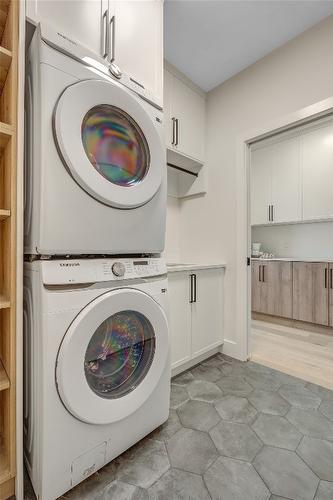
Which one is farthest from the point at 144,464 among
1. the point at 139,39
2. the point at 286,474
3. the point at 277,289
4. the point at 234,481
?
the point at 277,289

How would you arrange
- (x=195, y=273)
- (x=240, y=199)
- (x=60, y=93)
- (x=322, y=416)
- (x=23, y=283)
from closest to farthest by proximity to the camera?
(x=60, y=93) → (x=23, y=283) → (x=322, y=416) → (x=195, y=273) → (x=240, y=199)

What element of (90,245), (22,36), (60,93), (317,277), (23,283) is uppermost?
(22,36)

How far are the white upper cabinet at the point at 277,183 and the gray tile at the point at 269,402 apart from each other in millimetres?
2252

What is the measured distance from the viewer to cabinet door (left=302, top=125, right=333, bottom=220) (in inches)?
114

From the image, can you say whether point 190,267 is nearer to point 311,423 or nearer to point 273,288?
point 311,423

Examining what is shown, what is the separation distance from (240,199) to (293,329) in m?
1.91

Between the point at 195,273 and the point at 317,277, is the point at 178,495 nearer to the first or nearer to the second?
the point at 195,273

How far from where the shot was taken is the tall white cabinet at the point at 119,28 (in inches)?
40.1

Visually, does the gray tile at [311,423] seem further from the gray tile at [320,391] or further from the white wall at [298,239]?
the white wall at [298,239]

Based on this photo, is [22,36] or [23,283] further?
[23,283]

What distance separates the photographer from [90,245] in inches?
37.2

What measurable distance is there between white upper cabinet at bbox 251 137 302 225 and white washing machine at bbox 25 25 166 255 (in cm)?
263

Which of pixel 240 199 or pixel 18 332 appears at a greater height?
pixel 240 199

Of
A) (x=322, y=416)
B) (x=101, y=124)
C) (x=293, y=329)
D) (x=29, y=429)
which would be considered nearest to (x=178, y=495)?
(x=29, y=429)
